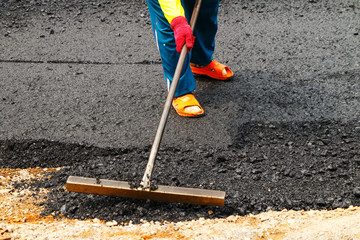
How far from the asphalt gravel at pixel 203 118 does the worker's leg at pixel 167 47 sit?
0.27 meters

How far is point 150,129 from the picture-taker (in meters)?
3.05

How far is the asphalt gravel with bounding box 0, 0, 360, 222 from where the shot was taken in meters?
2.40

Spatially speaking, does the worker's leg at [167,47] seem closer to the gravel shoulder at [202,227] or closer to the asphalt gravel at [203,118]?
the asphalt gravel at [203,118]

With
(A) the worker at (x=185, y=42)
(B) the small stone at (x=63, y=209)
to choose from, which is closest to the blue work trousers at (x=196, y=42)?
(A) the worker at (x=185, y=42)

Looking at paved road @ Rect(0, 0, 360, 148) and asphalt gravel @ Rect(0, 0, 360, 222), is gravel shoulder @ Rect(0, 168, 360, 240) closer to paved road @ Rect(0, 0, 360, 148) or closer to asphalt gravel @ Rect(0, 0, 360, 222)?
asphalt gravel @ Rect(0, 0, 360, 222)

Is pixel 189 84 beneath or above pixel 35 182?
above

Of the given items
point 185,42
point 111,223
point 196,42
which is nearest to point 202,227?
point 111,223

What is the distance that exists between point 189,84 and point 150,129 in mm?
494

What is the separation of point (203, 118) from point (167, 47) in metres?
0.61

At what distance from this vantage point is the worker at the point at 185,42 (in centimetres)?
267

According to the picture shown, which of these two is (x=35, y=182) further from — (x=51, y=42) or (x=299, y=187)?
(x=51, y=42)

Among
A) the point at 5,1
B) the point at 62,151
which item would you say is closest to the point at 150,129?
the point at 62,151

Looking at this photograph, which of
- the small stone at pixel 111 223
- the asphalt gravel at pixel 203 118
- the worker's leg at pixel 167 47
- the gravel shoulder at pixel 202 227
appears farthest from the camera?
the worker's leg at pixel 167 47

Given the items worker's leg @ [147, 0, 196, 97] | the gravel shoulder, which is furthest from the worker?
the gravel shoulder
